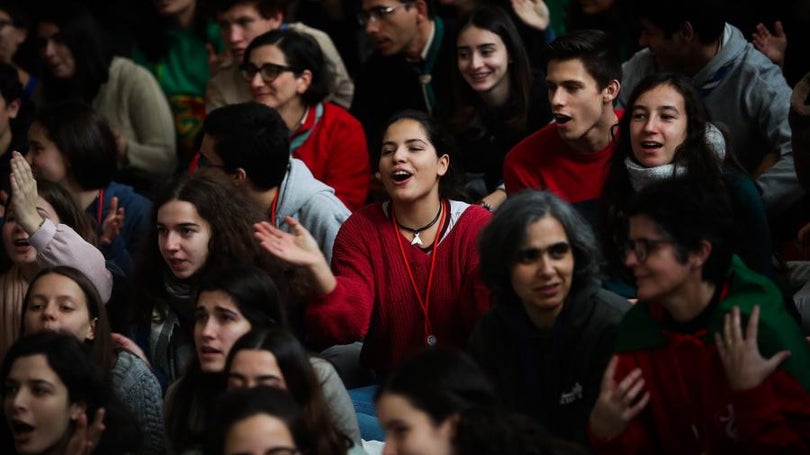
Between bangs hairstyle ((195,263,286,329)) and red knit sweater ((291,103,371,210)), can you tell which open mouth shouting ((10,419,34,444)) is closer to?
bangs hairstyle ((195,263,286,329))

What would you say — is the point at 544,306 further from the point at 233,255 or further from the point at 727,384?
the point at 233,255

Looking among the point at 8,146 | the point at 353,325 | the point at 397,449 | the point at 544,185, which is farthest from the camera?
Result: the point at 8,146

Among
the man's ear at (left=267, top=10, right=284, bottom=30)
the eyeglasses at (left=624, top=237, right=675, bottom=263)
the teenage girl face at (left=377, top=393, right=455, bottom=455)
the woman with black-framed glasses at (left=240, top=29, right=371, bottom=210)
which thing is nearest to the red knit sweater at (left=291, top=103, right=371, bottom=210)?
the woman with black-framed glasses at (left=240, top=29, right=371, bottom=210)

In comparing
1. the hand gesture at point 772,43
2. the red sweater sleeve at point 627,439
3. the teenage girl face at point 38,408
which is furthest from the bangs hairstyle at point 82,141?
the red sweater sleeve at point 627,439

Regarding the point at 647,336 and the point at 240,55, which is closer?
the point at 647,336

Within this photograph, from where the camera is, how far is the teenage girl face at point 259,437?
2.97 m

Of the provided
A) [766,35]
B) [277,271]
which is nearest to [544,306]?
[277,271]

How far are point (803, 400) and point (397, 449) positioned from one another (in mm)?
836

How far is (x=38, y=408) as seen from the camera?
11.4 feet

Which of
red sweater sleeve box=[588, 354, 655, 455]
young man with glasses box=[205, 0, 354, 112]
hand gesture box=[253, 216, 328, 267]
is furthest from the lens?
young man with glasses box=[205, 0, 354, 112]

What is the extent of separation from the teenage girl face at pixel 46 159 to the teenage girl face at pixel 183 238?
844 millimetres

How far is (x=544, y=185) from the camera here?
438cm

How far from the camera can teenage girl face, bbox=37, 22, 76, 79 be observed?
18.6 ft

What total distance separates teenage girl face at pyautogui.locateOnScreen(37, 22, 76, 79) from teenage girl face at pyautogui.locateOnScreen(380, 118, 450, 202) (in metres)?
1.96
